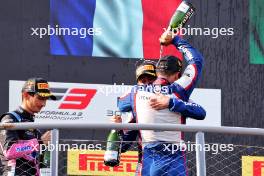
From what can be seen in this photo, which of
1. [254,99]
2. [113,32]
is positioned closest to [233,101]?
[254,99]

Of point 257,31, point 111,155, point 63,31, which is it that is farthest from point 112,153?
point 257,31

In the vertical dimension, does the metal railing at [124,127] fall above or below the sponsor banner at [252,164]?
above

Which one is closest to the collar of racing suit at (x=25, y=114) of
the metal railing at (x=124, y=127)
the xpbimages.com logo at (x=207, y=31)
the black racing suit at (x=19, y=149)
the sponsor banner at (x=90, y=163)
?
the black racing suit at (x=19, y=149)

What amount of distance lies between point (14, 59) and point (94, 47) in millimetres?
947

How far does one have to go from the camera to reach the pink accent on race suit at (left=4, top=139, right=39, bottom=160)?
21.3 feet

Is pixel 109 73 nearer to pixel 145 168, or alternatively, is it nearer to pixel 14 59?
pixel 14 59

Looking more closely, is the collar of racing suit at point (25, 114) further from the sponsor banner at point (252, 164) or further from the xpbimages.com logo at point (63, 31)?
the sponsor banner at point (252, 164)

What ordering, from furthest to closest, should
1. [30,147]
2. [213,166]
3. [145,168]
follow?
[213,166] → [145,168] → [30,147]

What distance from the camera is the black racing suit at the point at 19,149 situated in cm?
650

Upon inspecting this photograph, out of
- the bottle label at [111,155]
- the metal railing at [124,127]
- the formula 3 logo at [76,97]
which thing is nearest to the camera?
the metal railing at [124,127]

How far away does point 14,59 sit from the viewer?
32.6 feet

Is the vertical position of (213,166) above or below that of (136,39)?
below

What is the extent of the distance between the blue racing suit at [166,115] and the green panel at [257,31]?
3336 mm

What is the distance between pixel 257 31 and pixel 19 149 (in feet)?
15.5
